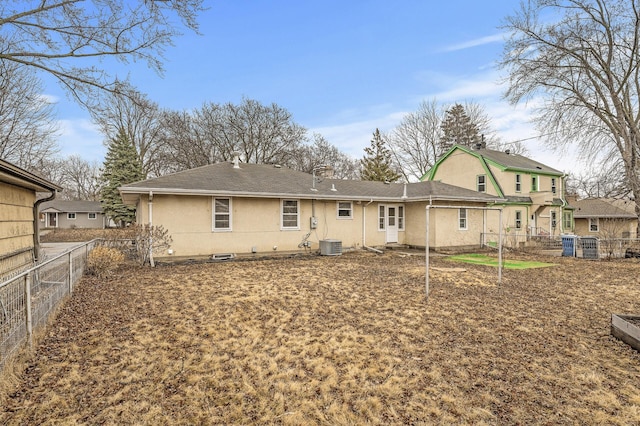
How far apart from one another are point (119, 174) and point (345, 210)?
89.9 ft

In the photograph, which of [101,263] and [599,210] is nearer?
[101,263]

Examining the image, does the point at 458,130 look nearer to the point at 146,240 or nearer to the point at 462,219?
the point at 462,219

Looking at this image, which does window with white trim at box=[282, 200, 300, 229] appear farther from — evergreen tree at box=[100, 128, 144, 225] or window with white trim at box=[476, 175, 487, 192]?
evergreen tree at box=[100, 128, 144, 225]

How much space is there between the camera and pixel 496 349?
4406mm

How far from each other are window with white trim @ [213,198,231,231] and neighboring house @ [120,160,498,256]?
0.04 meters

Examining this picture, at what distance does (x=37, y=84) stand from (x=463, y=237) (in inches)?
835

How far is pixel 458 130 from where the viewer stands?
35531mm

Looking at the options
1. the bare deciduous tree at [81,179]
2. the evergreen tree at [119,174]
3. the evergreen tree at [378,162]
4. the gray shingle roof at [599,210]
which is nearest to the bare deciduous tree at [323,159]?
the evergreen tree at [378,162]

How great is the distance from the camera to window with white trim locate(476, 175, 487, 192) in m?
21.7

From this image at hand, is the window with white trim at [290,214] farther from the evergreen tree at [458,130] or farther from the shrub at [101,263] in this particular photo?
the evergreen tree at [458,130]

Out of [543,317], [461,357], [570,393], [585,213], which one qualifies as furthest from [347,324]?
[585,213]

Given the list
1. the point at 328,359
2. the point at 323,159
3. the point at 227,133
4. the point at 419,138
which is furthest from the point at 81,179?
the point at 328,359

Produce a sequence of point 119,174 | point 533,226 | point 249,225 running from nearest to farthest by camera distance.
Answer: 1. point 249,225
2. point 533,226
3. point 119,174

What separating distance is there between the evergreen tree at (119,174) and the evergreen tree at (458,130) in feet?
103
